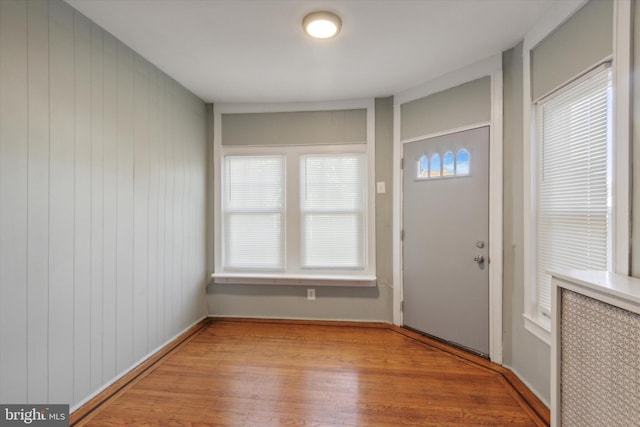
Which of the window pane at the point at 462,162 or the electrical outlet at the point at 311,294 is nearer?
the window pane at the point at 462,162

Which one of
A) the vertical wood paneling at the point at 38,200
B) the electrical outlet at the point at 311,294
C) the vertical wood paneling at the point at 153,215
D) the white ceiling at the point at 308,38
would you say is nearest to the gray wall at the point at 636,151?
the white ceiling at the point at 308,38

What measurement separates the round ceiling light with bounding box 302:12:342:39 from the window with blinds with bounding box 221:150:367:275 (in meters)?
1.37

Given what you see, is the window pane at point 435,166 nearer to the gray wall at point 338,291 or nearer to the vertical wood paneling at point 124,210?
the gray wall at point 338,291

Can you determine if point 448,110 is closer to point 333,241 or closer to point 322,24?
point 322,24

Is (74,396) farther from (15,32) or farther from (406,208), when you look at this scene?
(406,208)

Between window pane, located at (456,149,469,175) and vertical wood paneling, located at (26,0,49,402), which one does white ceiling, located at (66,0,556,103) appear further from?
window pane, located at (456,149,469,175)

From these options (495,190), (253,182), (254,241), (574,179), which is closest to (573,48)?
(574,179)

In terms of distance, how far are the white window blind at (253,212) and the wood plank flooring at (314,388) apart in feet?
2.83

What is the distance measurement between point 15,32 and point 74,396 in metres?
2.03

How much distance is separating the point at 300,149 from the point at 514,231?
2.17 meters

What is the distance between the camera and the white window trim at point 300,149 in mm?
3055

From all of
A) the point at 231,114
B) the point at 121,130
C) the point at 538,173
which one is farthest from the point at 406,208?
the point at 121,130

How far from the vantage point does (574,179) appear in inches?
63.9

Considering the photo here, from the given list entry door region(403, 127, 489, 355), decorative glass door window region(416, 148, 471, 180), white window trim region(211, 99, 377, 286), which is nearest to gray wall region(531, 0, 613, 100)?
entry door region(403, 127, 489, 355)
